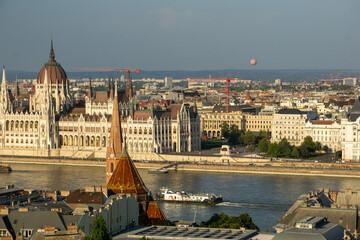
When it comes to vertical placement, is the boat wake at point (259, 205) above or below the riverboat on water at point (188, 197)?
below

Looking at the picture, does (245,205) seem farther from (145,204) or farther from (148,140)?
(148,140)

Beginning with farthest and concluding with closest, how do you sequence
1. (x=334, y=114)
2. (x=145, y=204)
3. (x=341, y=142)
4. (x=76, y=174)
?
(x=334, y=114), (x=341, y=142), (x=76, y=174), (x=145, y=204)

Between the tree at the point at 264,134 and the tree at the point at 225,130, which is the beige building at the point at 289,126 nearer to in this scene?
the tree at the point at 264,134

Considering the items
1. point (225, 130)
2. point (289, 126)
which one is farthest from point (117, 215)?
point (225, 130)

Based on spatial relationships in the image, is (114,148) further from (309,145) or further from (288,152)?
(309,145)

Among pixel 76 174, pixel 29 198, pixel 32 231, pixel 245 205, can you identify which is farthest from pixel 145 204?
pixel 76 174

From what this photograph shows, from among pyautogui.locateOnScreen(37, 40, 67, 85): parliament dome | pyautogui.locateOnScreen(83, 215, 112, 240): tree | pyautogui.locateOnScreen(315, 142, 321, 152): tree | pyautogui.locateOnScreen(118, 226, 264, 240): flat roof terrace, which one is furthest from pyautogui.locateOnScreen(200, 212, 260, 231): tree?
pyautogui.locateOnScreen(37, 40, 67, 85): parliament dome

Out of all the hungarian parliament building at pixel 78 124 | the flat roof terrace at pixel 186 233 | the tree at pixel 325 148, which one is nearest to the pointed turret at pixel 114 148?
the flat roof terrace at pixel 186 233
